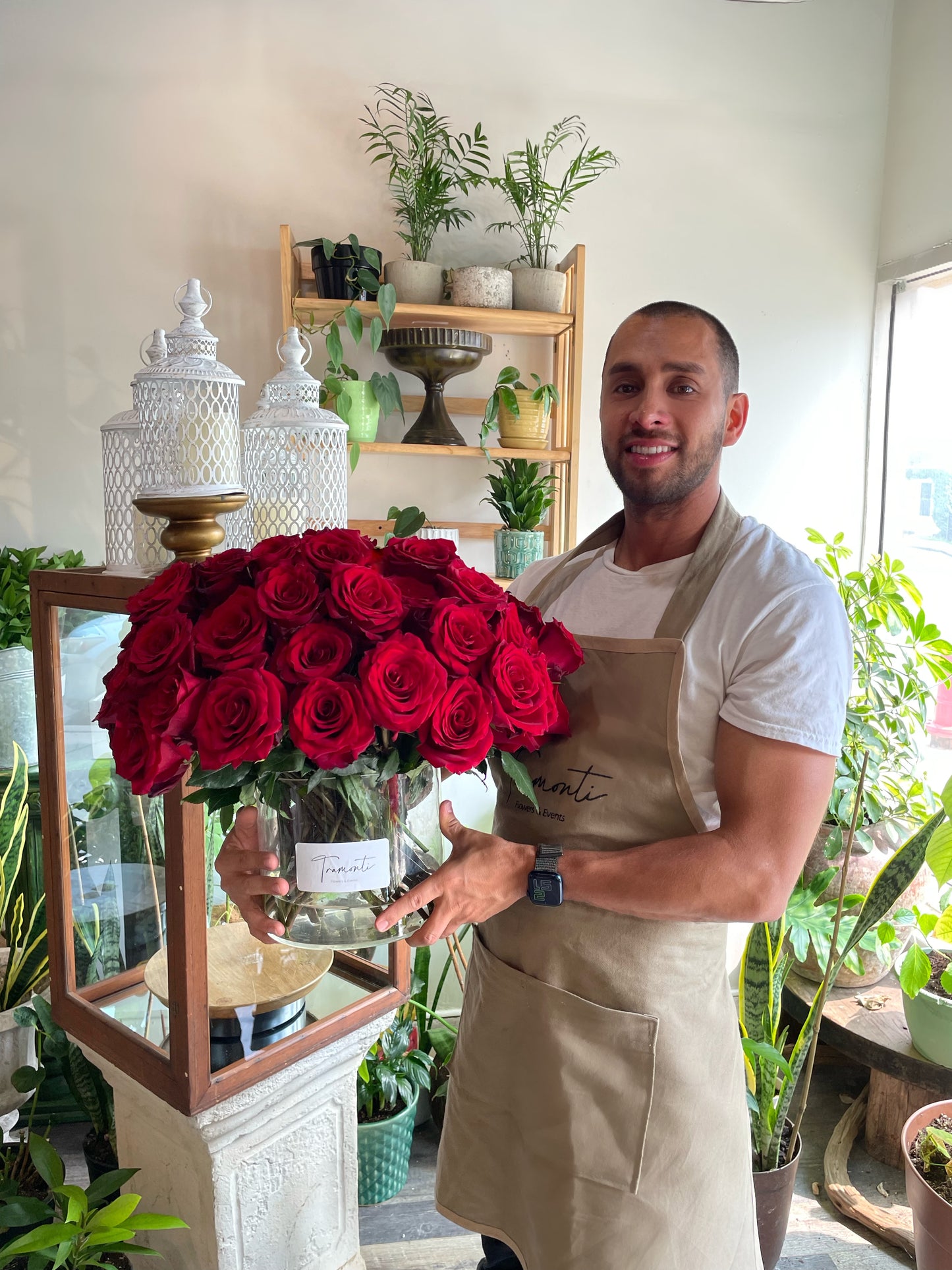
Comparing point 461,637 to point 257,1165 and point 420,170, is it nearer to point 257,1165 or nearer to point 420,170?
point 257,1165

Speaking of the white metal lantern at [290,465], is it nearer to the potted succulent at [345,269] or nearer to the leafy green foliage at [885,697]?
the potted succulent at [345,269]

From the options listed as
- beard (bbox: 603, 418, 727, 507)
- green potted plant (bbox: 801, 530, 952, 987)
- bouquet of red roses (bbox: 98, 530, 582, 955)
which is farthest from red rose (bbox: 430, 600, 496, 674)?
green potted plant (bbox: 801, 530, 952, 987)

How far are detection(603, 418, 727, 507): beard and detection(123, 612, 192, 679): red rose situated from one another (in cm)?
64

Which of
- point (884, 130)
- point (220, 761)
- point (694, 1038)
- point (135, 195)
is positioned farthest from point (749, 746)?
point (884, 130)

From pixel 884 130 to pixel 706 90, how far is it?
588mm

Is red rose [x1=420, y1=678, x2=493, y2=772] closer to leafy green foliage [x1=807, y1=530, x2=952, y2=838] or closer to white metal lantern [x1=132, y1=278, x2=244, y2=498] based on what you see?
white metal lantern [x1=132, y1=278, x2=244, y2=498]

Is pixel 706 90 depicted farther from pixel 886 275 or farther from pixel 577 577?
pixel 577 577

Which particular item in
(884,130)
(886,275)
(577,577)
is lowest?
(577,577)

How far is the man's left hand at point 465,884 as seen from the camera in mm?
948

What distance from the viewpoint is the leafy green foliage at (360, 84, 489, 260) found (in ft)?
8.16

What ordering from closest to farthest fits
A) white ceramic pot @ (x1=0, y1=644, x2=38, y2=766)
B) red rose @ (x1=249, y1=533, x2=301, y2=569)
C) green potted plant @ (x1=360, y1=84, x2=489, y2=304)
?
red rose @ (x1=249, y1=533, x2=301, y2=569) → white ceramic pot @ (x1=0, y1=644, x2=38, y2=766) → green potted plant @ (x1=360, y1=84, x2=489, y2=304)

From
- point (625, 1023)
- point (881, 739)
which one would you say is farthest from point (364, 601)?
point (881, 739)

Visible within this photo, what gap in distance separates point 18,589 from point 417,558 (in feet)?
5.74

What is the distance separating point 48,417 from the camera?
101 inches
